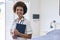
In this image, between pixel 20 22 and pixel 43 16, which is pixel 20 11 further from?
pixel 43 16

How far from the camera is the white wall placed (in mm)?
3428

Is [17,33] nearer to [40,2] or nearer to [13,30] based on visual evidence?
[13,30]

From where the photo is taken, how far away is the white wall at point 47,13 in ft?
11.2

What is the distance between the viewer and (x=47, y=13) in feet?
11.8

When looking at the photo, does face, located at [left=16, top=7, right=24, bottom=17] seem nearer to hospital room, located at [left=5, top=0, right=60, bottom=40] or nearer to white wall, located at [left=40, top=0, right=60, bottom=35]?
hospital room, located at [left=5, top=0, right=60, bottom=40]

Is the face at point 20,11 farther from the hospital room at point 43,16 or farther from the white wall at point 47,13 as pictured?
the white wall at point 47,13

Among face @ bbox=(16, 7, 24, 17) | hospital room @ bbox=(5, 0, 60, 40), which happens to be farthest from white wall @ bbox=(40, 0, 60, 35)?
face @ bbox=(16, 7, 24, 17)

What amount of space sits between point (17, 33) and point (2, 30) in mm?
1938

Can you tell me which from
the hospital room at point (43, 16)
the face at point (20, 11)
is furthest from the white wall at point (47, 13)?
the face at point (20, 11)

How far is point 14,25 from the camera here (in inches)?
48.5

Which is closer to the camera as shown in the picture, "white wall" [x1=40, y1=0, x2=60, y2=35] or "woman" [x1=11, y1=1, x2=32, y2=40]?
"woman" [x1=11, y1=1, x2=32, y2=40]

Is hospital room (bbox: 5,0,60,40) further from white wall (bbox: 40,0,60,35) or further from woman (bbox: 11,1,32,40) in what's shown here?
woman (bbox: 11,1,32,40)

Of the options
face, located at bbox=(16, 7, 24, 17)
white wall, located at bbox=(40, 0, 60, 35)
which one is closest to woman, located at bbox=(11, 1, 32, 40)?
face, located at bbox=(16, 7, 24, 17)

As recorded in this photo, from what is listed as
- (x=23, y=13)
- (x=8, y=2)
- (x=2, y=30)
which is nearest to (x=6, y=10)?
(x=8, y=2)
